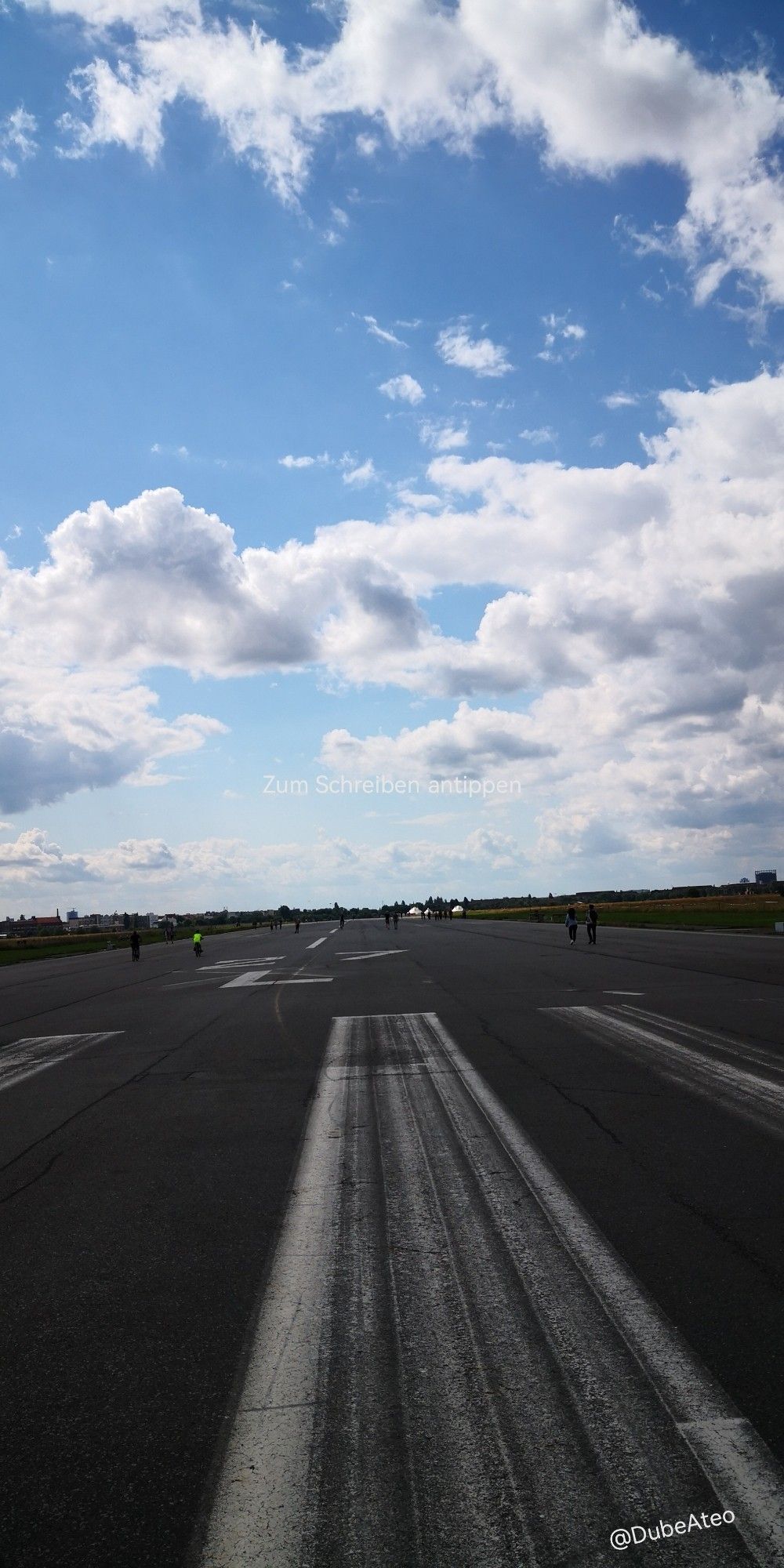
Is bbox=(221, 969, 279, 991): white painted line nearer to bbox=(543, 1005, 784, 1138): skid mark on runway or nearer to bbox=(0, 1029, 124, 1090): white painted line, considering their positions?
bbox=(0, 1029, 124, 1090): white painted line

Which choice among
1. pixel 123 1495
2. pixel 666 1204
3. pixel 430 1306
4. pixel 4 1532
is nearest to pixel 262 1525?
pixel 123 1495

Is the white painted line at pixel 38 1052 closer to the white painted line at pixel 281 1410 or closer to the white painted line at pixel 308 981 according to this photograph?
the white painted line at pixel 281 1410

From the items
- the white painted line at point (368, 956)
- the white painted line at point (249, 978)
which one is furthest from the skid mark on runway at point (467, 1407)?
the white painted line at point (368, 956)

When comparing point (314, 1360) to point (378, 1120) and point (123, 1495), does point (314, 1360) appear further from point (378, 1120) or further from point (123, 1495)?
point (378, 1120)

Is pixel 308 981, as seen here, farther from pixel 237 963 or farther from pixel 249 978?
pixel 237 963

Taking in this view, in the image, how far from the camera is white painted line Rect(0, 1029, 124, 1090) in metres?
11.9

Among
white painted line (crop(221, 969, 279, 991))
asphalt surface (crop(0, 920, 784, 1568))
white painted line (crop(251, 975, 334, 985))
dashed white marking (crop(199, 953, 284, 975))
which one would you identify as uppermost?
asphalt surface (crop(0, 920, 784, 1568))

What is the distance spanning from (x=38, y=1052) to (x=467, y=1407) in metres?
11.5

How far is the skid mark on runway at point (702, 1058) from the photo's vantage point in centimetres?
829

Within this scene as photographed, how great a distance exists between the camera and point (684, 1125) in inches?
299

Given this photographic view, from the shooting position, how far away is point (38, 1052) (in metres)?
13.7

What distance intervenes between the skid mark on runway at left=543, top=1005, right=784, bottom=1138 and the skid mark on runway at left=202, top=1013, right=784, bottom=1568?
3061mm

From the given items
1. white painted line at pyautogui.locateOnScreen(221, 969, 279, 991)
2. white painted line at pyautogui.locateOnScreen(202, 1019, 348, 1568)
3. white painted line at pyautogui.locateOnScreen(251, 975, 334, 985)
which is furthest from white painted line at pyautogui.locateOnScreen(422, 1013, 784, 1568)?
white painted line at pyautogui.locateOnScreen(221, 969, 279, 991)

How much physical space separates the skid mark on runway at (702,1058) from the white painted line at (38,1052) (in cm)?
684
